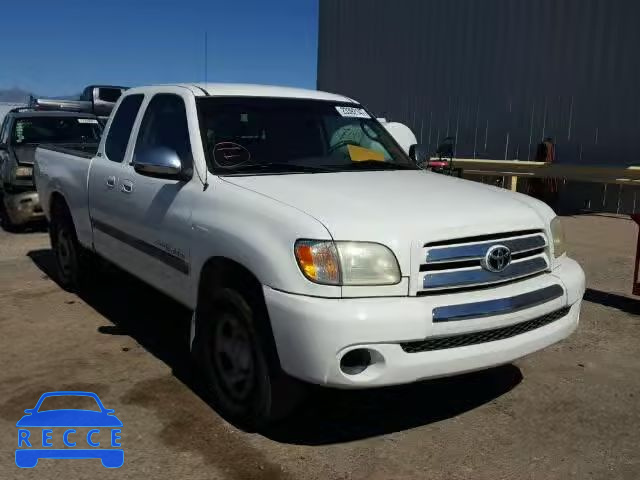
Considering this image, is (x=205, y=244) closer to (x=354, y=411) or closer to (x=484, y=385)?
(x=354, y=411)

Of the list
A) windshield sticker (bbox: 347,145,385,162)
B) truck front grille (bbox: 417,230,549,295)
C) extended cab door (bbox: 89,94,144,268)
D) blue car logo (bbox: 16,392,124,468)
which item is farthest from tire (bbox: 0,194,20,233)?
truck front grille (bbox: 417,230,549,295)

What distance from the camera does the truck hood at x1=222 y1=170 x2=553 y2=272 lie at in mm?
2959

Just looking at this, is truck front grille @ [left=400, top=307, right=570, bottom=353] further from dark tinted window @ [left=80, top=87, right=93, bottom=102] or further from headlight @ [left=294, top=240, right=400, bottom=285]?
dark tinted window @ [left=80, top=87, right=93, bottom=102]

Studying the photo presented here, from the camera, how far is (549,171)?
11.8m

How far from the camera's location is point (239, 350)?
339 cm

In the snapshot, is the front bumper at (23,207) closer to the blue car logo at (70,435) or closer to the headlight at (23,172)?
the headlight at (23,172)

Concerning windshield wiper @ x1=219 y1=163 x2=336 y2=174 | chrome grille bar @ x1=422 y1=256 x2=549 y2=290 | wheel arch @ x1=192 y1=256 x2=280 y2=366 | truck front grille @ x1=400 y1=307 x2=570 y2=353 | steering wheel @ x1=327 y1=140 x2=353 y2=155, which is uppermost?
steering wheel @ x1=327 y1=140 x2=353 y2=155

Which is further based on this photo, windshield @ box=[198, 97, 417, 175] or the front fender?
windshield @ box=[198, 97, 417, 175]

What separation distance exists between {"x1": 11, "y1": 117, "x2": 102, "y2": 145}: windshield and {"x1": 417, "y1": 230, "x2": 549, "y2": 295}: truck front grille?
26.1ft

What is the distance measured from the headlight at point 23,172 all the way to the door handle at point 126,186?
5.35 meters

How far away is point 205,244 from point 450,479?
66.8 inches

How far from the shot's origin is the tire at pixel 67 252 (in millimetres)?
5848

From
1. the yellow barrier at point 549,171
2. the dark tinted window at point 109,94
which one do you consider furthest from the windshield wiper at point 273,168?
the dark tinted window at point 109,94

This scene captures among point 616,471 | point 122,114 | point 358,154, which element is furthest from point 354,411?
point 122,114
